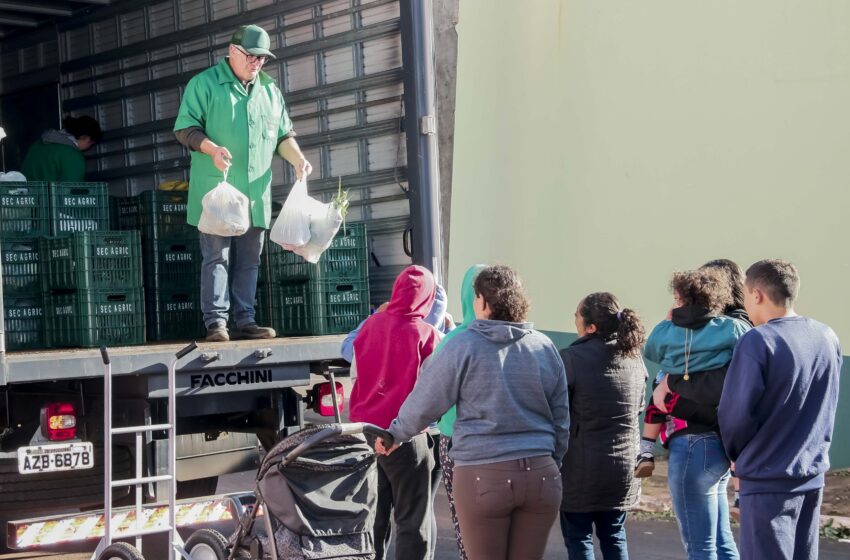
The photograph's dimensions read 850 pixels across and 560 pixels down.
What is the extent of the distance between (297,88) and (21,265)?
2.18m

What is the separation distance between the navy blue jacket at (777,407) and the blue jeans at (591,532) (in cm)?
94

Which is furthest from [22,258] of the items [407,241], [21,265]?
[407,241]

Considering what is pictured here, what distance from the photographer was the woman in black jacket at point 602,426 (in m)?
5.04

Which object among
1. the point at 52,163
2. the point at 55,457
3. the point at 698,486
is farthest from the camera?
the point at 52,163

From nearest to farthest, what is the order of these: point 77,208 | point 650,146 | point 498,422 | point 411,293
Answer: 1. point 498,422
2. point 411,293
3. point 77,208
4. point 650,146

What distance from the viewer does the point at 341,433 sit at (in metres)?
4.50

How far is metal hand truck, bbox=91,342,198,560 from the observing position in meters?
5.28

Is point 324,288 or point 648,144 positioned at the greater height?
point 648,144

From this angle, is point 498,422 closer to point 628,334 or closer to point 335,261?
point 628,334

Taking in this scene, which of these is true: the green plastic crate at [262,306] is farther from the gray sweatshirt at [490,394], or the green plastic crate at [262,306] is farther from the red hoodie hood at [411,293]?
the gray sweatshirt at [490,394]

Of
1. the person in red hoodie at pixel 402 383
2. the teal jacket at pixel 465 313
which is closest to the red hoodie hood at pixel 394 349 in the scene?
the person in red hoodie at pixel 402 383

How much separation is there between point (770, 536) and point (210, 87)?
3861 millimetres

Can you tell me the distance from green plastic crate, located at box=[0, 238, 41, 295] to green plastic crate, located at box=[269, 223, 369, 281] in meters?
1.35

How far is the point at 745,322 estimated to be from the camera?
16.6 feet
